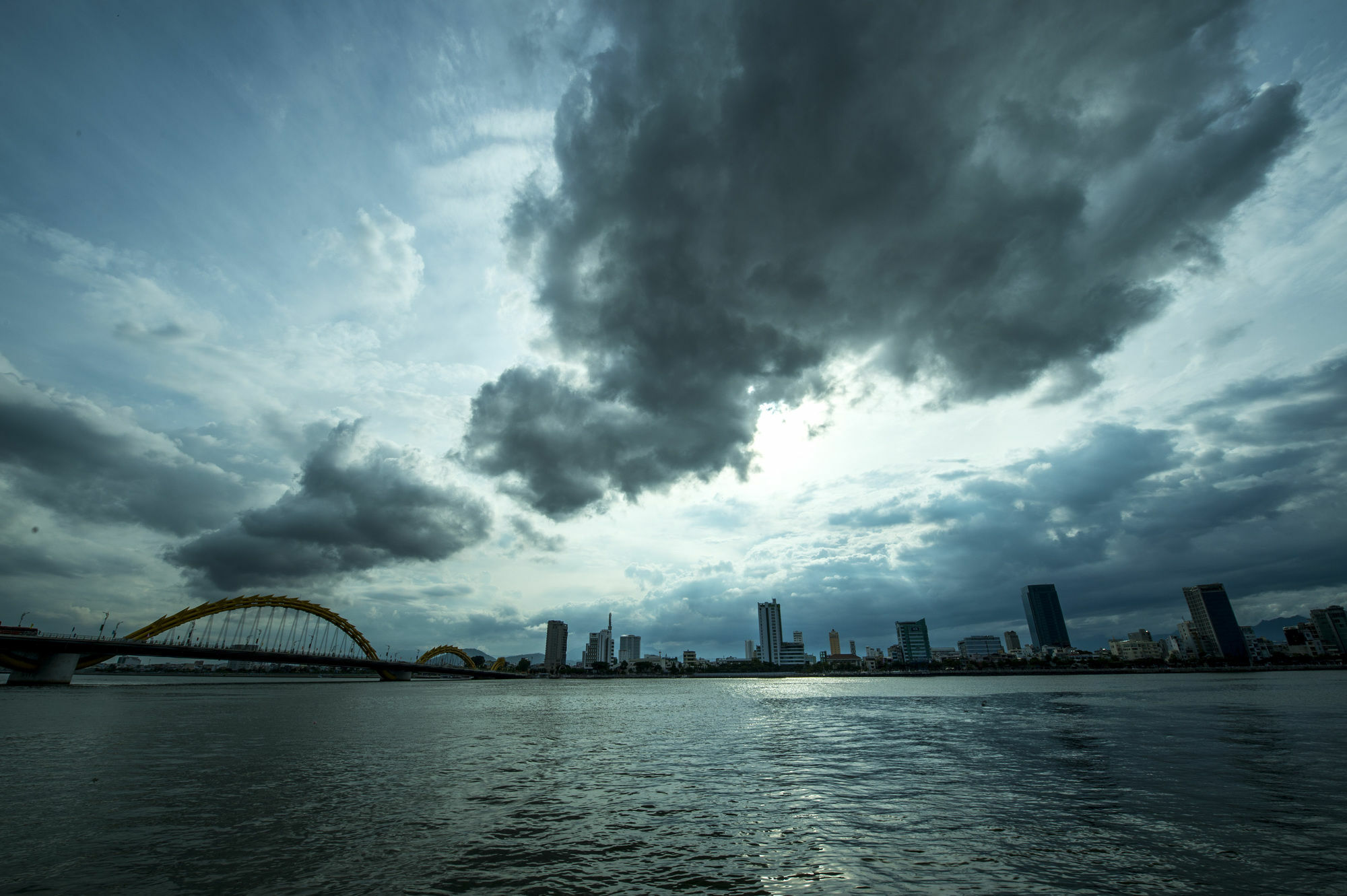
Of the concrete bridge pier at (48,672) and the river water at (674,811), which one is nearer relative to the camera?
the river water at (674,811)

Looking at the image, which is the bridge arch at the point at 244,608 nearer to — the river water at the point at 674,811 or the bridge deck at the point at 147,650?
the bridge deck at the point at 147,650

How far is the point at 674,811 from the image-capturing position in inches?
776

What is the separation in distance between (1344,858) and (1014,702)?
73.0 metres

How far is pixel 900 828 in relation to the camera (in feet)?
56.3

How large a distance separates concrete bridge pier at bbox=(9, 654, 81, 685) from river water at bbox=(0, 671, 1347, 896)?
264ft

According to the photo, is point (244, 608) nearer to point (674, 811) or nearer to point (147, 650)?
point (147, 650)

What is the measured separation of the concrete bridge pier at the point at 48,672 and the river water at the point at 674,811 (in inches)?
3170

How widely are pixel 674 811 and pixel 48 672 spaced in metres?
134

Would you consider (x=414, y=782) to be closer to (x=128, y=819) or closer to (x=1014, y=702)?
(x=128, y=819)

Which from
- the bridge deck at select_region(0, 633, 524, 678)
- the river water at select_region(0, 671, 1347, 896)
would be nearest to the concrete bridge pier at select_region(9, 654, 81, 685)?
the bridge deck at select_region(0, 633, 524, 678)

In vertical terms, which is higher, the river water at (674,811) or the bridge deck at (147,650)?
the bridge deck at (147,650)

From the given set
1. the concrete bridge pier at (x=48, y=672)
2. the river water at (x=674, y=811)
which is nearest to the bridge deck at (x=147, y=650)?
the concrete bridge pier at (x=48, y=672)

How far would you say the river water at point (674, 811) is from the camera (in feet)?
43.2

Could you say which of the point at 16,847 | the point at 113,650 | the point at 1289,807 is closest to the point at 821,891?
the point at 1289,807
